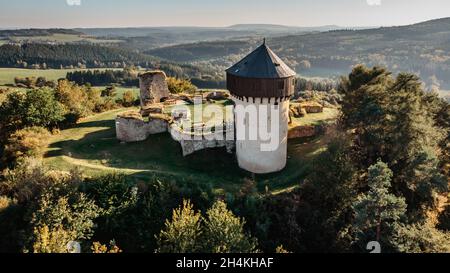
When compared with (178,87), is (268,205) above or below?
below

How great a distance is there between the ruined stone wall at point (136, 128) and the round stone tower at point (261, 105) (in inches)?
373

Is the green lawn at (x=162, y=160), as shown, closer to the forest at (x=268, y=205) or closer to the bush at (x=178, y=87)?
the forest at (x=268, y=205)

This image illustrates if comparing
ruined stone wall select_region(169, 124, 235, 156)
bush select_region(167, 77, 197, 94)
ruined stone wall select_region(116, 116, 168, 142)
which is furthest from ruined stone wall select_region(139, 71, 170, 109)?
ruined stone wall select_region(169, 124, 235, 156)

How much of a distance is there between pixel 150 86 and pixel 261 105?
2243 cm

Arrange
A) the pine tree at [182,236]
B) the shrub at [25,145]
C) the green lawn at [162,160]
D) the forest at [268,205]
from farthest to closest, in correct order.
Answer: the shrub at [25,145], the green lawn at [162,160], the forest at [268,205], the pine tree at [182,236]

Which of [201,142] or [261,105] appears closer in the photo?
[261,105]

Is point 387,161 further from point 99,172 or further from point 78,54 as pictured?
point 78,54

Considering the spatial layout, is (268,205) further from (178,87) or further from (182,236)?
(178,87)

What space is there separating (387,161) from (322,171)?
6.73m

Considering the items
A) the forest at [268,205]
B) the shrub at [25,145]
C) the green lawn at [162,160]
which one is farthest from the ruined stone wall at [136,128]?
the forest at [268,205]

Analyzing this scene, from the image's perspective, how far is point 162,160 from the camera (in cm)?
3006

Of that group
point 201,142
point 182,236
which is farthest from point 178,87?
point 182,236

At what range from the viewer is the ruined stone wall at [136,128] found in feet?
109

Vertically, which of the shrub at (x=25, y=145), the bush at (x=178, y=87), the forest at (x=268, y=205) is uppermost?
the bush at (x=178, y=87)
